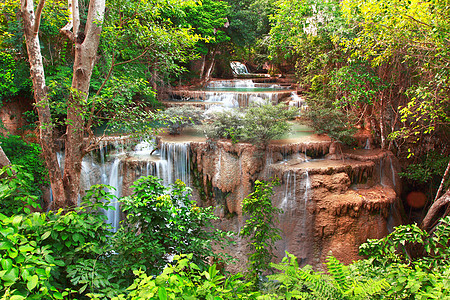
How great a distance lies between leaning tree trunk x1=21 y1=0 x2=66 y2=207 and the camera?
15.3ft

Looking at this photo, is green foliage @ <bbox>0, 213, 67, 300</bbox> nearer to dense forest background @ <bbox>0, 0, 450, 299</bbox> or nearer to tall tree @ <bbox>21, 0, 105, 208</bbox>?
dense forest background @ <bbox>0, 0, 450, 299</bbox>

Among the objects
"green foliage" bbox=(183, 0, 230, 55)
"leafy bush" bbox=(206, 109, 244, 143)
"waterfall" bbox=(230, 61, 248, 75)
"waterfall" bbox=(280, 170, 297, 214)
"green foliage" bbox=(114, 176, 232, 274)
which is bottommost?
"waterfall" bbox=(280, 170, 297, 214)

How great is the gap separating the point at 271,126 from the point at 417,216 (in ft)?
20.1

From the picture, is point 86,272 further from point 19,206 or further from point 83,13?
point 83,13

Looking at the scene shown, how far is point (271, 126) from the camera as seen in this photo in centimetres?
843

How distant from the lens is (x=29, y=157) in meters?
8.44

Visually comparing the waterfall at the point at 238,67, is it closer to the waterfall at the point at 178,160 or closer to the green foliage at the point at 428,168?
the waterfall at the point at 178,160

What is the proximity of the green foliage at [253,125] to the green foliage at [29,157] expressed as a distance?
5.39m

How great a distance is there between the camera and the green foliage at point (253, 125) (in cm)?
834

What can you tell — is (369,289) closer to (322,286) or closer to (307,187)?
(322,286)

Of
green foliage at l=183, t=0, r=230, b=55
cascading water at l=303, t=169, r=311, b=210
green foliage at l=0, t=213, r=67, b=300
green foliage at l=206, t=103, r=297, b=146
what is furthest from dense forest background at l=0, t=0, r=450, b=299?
green foliage at l=183, t=0, r=230, b=55

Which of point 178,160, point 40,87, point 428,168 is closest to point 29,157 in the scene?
point 178,160

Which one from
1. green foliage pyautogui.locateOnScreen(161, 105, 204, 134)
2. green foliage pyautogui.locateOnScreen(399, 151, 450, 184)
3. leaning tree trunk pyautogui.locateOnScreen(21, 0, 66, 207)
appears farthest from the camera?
green foliage pyautogui.locateOnScreen(161, 105, 204, 134)

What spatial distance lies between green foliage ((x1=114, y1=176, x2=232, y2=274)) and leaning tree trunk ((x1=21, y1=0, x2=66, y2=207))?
233 cm
